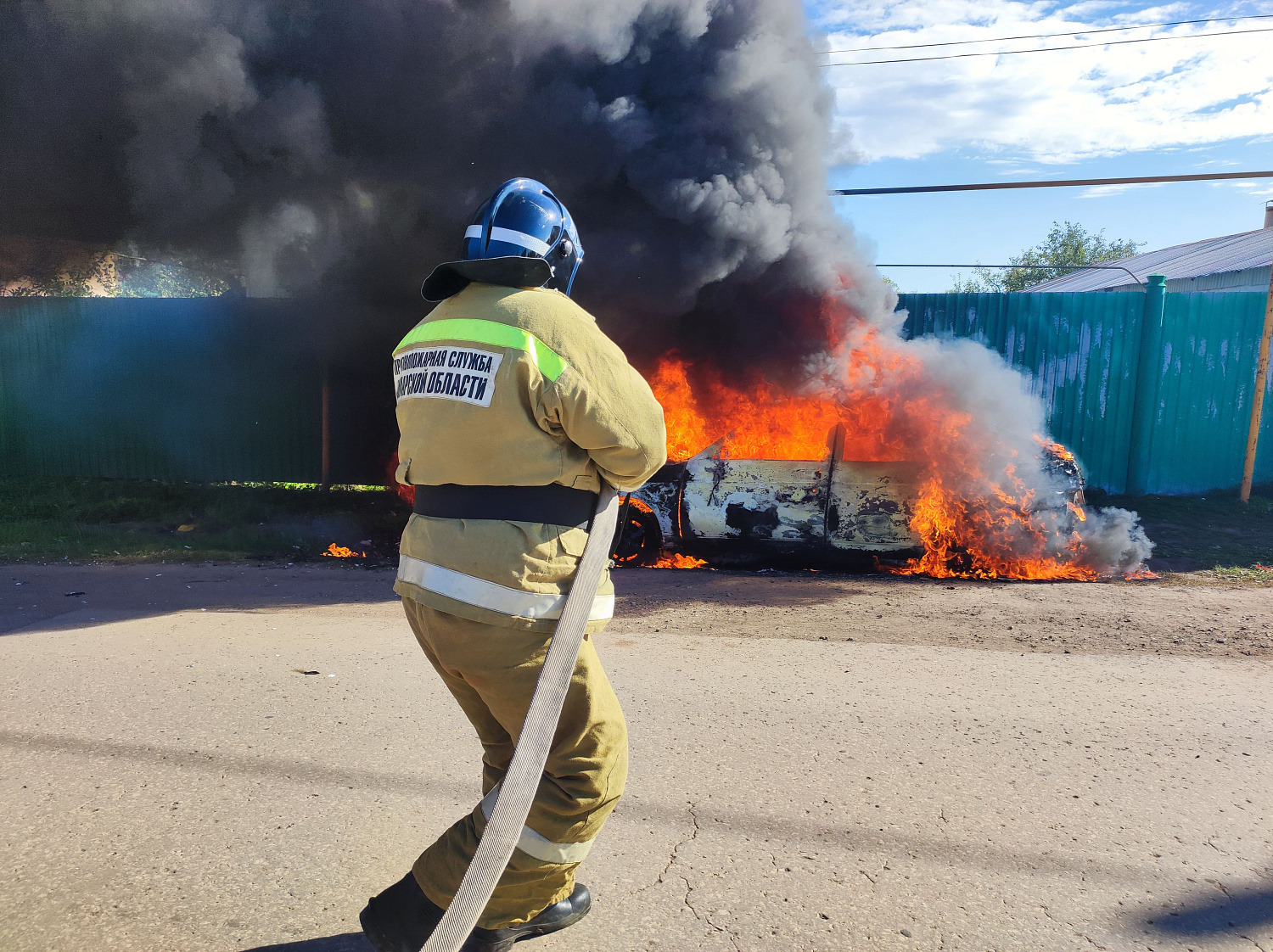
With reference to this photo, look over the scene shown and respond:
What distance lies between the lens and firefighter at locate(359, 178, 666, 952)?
191 cm

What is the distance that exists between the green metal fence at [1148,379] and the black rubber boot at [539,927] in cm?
1053

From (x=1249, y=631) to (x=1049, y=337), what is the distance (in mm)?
6649

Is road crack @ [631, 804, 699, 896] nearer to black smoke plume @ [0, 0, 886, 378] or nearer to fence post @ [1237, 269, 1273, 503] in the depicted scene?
black smoke plume @ [0, 0, 886, 378]

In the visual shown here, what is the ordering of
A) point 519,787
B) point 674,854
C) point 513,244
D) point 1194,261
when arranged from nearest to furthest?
point 519,787 → point 513,244 → point 674,854 → point 1194,261

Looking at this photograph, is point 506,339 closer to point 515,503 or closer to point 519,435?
point 519,435

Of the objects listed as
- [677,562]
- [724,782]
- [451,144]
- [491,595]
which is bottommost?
[724,782]

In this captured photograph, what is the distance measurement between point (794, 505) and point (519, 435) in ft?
17.5

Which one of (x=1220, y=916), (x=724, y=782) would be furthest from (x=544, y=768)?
(x=1220, y=916)

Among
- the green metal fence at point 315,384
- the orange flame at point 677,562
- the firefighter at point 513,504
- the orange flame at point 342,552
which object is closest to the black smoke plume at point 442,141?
the green metal fence at point 315,384

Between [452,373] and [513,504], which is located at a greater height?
[452,373]

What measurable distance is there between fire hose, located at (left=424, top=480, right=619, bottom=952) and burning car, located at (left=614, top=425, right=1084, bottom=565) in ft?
16.9

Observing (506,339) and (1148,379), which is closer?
(506,339)

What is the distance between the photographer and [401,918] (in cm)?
213

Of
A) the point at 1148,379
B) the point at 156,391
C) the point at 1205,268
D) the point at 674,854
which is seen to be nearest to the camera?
the point at 674,854
